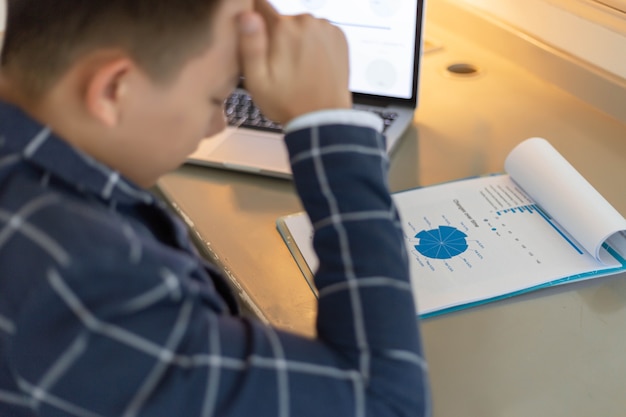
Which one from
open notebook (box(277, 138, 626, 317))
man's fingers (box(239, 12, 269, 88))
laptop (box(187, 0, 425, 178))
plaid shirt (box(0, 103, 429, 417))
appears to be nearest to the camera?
plaid shirt (box(0, 103, 429, 417))

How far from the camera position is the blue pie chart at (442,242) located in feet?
2.49

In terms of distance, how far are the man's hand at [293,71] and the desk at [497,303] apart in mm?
224

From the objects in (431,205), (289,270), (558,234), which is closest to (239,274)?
(289,270)

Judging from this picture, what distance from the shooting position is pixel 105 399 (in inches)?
17.4

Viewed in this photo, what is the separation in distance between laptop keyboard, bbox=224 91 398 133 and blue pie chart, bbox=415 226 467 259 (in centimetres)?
26

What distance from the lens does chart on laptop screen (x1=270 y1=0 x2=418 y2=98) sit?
1.01 metres

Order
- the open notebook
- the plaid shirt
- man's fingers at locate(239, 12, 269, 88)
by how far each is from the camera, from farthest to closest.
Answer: the open notebook < man's fingers at locate(239, 12, 269, 88) < the plaid shirt

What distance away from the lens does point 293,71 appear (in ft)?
1.92

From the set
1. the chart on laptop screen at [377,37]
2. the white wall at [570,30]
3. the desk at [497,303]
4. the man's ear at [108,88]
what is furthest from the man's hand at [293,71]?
the white wall at [570,30]

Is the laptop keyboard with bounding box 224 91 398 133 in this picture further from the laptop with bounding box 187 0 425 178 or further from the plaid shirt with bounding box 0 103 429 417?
the plaid shirt with bounding box 0 103 429 417

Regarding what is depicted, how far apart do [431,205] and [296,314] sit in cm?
25

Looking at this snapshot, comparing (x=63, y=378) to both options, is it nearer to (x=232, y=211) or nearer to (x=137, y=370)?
(x=137, y=370)

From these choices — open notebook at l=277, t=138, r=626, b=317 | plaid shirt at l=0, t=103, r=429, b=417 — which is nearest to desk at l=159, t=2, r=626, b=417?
open notebook at l=277, t=138, r=626, b=317

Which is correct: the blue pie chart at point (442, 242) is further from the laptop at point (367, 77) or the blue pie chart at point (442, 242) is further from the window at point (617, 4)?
the window at point (617, 4)
